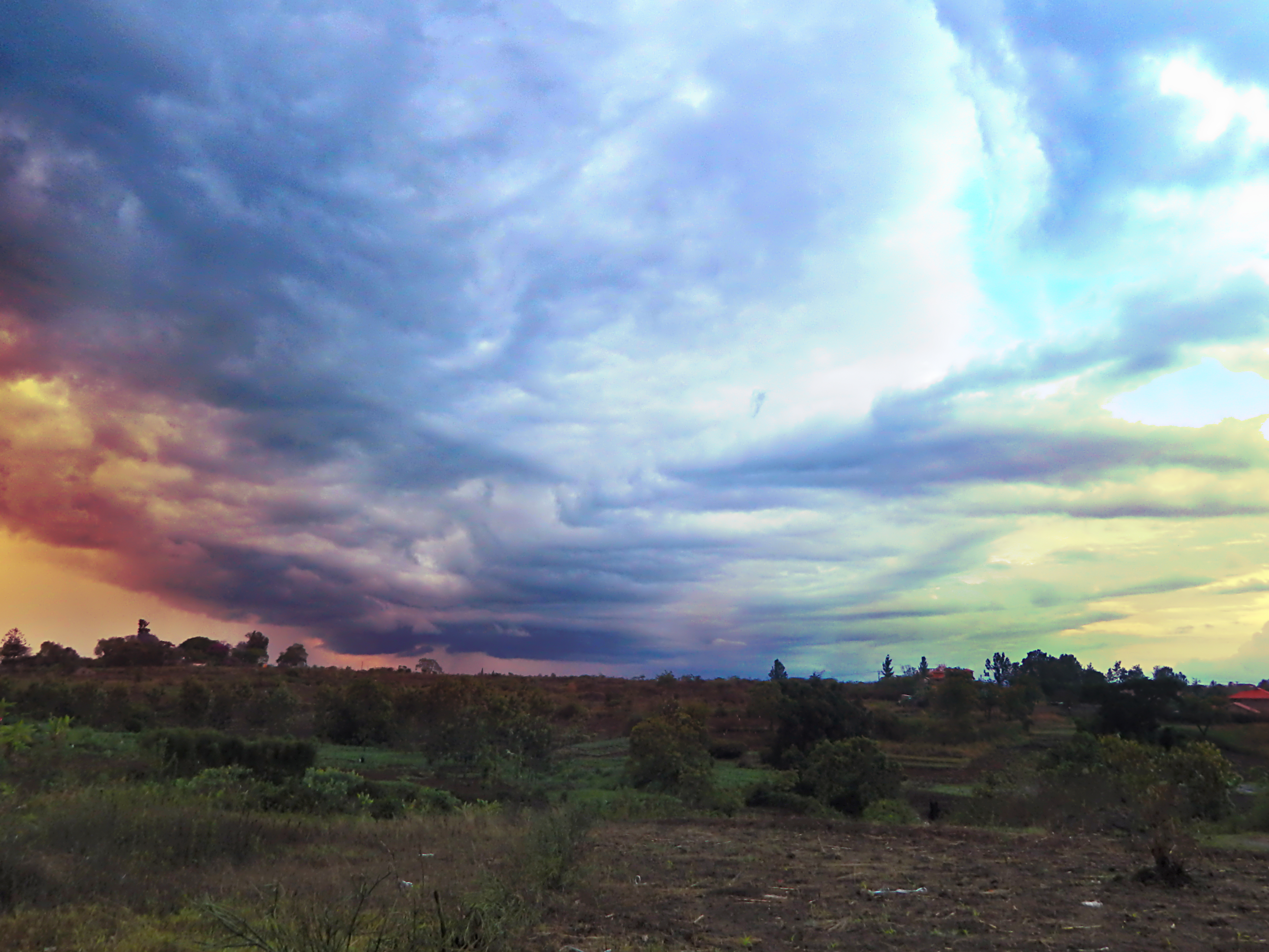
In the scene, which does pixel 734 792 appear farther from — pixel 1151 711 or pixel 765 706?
pixel 1151 711

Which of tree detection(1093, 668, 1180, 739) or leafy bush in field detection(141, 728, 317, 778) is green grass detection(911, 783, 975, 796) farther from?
leafy bush in field detection(141, 728, 317, 778)

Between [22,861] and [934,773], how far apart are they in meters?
34.4

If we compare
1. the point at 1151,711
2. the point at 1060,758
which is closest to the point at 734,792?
the point at 1060,758

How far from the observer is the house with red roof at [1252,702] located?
4784 centimetres

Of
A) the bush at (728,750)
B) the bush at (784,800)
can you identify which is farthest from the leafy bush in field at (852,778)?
the bush at (728,750)

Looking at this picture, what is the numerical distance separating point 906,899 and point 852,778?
1323 cm

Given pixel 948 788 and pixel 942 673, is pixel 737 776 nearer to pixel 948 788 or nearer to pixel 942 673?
pixel 948 788

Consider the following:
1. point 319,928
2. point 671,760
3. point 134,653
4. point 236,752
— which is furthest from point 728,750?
point 134,653

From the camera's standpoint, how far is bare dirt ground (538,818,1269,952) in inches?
294

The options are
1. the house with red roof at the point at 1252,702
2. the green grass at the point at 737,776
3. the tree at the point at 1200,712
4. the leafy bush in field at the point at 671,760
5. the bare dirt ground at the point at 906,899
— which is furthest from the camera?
the house with red roof at the point at 1252,702

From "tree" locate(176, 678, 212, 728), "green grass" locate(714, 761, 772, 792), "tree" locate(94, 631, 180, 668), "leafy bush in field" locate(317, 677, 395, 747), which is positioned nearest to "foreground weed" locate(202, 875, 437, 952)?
"green grass" locate(714, 761, 772, 792)

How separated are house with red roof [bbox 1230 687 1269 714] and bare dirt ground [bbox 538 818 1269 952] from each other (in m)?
44.1

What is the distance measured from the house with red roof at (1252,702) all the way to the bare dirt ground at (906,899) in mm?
44137

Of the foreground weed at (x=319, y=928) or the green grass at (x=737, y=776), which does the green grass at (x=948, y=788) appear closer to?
the green grass at (x=737, y=776)
